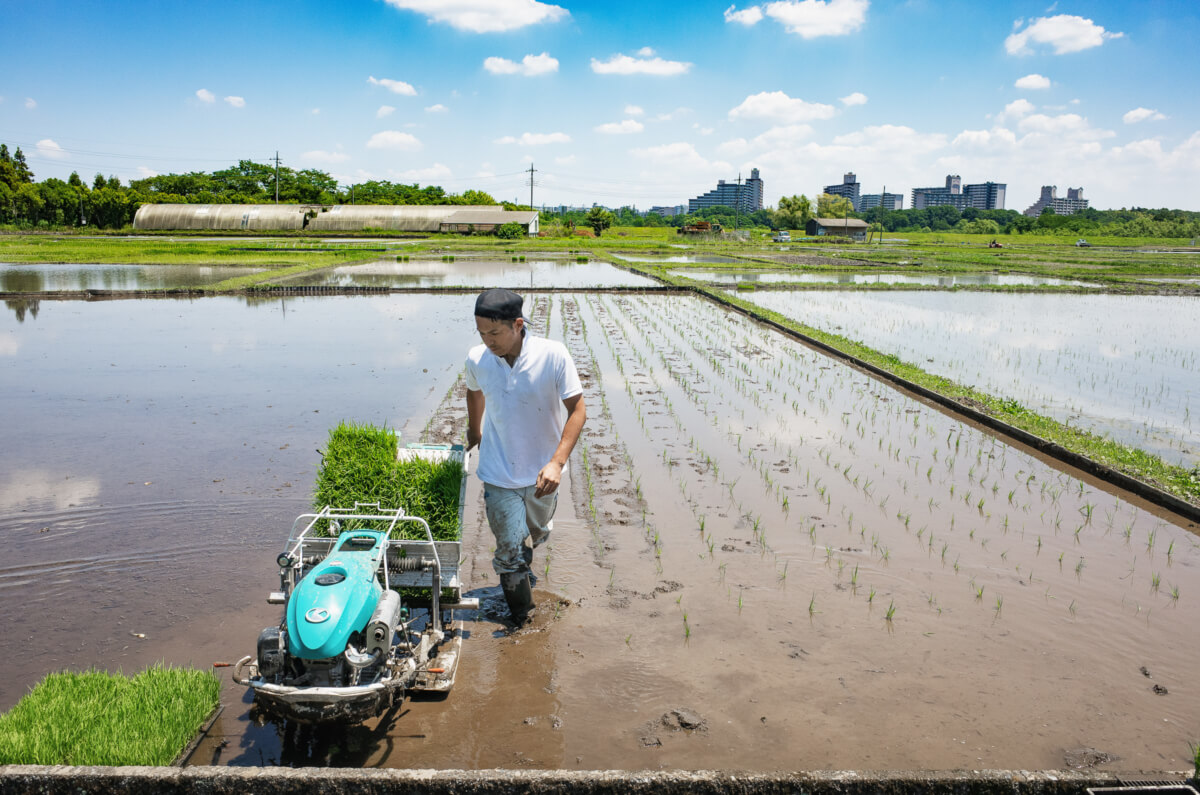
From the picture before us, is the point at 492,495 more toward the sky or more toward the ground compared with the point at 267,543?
more toward the sky

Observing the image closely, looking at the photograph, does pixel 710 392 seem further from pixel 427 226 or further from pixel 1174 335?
pixel 427 226

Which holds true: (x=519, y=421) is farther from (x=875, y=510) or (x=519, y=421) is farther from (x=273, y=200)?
(x=273, y=200)

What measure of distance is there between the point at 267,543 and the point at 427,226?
60630 mm

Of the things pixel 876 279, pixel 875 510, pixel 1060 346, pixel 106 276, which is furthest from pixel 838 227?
pixel 875 510

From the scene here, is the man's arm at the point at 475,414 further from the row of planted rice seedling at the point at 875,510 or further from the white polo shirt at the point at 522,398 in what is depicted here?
the row of planted rice seedling at the point at 875,510

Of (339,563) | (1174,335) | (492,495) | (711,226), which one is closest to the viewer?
(339,563)

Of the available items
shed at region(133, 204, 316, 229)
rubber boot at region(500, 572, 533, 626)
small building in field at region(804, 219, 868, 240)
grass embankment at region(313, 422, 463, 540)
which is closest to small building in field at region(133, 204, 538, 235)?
shed at region(133, 204, 316, 229)

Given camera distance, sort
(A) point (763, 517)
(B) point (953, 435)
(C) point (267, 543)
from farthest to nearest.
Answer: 1. (B) point (953, 435)
2. (A) point (763, 517)
3. (C) point (267, 543)

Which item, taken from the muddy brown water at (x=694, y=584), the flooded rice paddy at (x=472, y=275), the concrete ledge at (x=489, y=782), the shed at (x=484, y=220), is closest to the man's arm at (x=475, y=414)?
the muddy brown water at (x=694, y=584)

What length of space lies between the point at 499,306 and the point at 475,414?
2.21ft

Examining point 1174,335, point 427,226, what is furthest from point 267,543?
point 427,226

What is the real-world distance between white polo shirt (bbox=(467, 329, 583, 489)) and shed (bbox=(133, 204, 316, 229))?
208 feet

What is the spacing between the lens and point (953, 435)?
8109 mm

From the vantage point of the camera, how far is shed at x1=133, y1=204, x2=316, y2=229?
60188 millimetres
